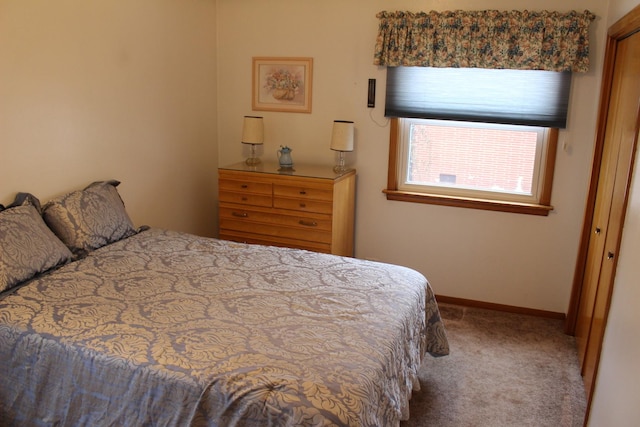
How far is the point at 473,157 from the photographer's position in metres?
4.05

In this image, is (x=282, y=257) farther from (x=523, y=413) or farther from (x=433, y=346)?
(x=523, y=413)

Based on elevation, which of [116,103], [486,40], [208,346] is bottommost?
[208,346]

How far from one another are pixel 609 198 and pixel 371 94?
1850 mm

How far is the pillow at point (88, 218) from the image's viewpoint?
2914 mm

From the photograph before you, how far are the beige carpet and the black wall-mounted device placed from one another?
1.71m

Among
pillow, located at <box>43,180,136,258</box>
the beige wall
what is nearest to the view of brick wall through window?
the beige wall

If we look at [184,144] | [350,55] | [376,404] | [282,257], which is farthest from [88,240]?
[350,55]

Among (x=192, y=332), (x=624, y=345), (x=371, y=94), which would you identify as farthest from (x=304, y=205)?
(x=624, y=345)

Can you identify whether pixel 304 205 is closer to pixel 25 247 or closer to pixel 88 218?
pixel 88 218

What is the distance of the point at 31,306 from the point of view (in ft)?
7.54

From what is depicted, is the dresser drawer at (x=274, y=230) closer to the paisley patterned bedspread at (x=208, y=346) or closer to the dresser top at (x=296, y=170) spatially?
the dresser top at (x=296, y=170)

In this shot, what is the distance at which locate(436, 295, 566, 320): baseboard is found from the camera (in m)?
4.00

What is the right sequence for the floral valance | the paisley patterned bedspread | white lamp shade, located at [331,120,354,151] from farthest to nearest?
1. white lamp shade, located at [331,120,354,151]
2. the floral valance
3. the paisley patterned bedspread

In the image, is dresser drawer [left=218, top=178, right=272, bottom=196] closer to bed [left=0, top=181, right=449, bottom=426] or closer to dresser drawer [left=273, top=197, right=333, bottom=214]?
dresser drawer [left=273, top=197, right=333, bottom=214]
